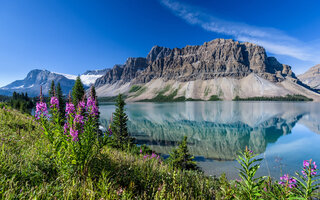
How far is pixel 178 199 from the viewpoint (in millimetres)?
3869

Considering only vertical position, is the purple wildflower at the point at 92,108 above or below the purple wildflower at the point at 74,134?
above

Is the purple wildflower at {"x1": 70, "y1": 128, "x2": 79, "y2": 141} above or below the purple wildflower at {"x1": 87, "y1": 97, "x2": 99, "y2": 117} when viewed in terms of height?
below

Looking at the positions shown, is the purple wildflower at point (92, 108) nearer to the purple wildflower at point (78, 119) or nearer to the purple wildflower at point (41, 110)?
the purple wildflower at point (78, 119)

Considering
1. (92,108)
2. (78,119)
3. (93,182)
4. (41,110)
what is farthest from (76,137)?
(41,110)

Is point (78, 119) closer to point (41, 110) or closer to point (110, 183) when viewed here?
point (41, 110)

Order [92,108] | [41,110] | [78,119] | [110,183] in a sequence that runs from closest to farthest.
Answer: [110,183]
[78,119]
[92,108]
[41,110]

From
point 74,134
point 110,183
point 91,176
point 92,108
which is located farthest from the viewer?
point 92,108

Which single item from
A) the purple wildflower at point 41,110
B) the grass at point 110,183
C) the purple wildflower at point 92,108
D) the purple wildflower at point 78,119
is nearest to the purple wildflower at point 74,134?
the purple wildflower at point 78,119

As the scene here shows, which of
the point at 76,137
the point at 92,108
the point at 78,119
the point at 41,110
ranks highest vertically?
the point at 92,108

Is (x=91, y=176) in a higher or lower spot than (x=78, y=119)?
lower

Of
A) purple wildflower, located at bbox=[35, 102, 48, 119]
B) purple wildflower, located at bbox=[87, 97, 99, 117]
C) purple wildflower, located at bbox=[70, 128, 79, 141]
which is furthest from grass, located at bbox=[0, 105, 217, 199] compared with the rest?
purple wildflower, located at bbox=[87, 97, 99, 117]

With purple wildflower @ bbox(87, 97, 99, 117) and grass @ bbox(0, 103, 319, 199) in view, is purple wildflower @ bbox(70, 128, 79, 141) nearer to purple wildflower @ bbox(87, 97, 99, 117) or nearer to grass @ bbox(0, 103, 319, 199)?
purple wildflower @ bbox(87, 97, 99, 117)

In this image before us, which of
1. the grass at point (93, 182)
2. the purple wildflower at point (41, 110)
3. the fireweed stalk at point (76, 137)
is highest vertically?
the purple wildflower at point (41, 110)

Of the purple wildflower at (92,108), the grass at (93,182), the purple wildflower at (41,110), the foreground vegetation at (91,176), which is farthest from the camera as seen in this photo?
the purple wildflower at (41,110)
